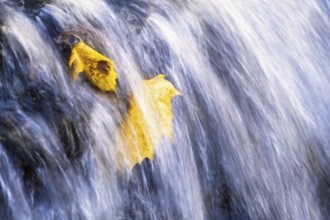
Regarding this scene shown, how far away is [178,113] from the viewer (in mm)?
3471

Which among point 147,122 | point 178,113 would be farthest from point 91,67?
point 178,113

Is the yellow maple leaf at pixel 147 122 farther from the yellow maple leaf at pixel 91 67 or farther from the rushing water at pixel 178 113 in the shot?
the yellow maple leaf at pixel 91 67

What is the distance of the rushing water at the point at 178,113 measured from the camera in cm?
286

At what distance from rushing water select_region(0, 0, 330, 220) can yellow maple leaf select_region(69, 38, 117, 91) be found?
0.05 metres

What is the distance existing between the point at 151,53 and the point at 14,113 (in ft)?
3.26

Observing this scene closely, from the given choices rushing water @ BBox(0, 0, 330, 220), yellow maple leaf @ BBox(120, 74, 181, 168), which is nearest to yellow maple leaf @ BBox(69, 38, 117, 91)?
rushing water @ BBox(0, 0, 330, 220)

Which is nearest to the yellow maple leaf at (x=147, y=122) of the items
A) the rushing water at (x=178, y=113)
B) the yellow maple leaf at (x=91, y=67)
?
the rushing water at (x=178, y=113)

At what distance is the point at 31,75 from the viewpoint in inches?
117

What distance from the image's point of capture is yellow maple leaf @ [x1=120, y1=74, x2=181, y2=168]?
10.3 ft

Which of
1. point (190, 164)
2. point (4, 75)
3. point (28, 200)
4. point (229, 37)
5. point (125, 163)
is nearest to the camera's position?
point (28, 200)

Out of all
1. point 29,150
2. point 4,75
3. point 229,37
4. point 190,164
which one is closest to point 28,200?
point 29,150

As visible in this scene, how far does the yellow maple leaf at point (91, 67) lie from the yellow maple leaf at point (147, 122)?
0.16m

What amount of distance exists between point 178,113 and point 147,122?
30 centimetres

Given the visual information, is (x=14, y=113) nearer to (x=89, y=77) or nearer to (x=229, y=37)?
(x=89, y=77)
